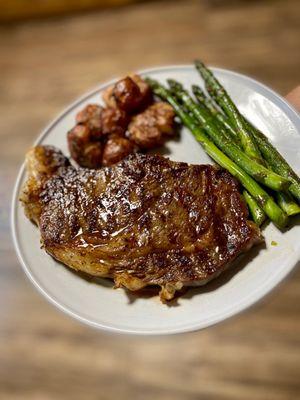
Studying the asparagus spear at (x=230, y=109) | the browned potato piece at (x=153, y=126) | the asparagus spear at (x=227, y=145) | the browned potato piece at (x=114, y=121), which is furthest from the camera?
the browned potato piece at (x=114, y=121)

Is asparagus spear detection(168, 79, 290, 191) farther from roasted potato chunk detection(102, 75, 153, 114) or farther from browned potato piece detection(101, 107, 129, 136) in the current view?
browned potato piece detection(101, 107, 129, 136)

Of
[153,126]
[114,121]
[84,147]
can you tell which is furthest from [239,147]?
[84,147]

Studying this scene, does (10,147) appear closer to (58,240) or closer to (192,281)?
(58,240)

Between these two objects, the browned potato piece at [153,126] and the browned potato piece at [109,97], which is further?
the browned potato piece at [109,97]

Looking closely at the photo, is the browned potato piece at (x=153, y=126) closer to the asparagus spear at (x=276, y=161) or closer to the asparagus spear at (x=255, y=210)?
the asparagus spear at (x=276, y=161)

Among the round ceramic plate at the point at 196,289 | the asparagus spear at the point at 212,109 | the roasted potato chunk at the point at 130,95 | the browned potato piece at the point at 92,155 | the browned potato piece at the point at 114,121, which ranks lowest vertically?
the round ceramic plate at the point at 196,289

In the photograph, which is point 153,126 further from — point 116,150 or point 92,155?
point 92,155

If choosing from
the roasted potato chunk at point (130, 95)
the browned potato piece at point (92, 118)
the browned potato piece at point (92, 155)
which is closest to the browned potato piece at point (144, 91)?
the roasted potato chunk at point (130, 95)

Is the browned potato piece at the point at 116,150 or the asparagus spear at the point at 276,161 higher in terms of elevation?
the browned potato piece at the point at 116,150
